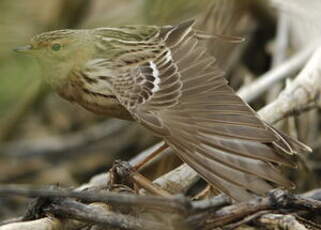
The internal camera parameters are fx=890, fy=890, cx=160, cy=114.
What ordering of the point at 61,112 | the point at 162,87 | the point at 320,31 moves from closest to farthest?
the point at 162,87, the point at 320,31, the point at 61,112

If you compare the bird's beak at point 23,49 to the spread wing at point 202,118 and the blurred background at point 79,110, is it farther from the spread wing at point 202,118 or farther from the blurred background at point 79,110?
the spread wing at point 202,118

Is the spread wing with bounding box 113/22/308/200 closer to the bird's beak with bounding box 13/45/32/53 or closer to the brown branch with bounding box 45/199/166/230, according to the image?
the brown branch with bounding box 45/199/166/230

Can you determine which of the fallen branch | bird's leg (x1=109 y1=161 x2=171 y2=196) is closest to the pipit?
bird's leg (x1=109 y1=161 x2=171 y2=196)

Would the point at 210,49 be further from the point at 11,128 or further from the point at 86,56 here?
the point at 11,128

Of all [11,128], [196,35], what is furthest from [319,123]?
[11,128]

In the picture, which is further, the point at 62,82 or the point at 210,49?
the point at 210,49

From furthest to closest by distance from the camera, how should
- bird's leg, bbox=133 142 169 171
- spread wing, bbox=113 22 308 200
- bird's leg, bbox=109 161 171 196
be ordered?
1. bird's leg, bbox=133 142 169 171
2. bird's leg, bbox=109 161 171 196
3. spread wing, bbox=113 22 308 200

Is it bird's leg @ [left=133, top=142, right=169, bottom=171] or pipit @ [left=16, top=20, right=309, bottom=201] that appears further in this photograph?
bird's leg @ [left=133, top=142, right=169, bottom=171]

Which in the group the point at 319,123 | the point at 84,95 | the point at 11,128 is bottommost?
the point at 319,123
